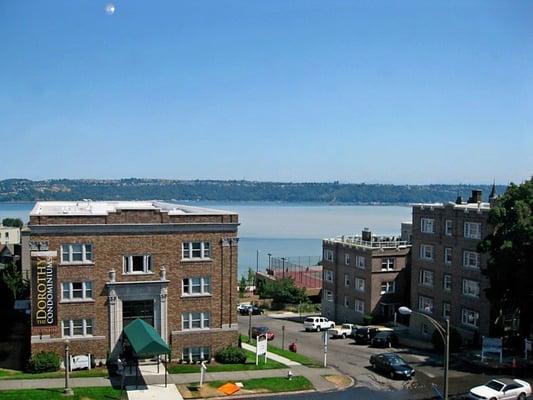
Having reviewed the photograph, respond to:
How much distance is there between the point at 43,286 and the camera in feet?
126

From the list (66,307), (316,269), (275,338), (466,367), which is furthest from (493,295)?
(316,269)

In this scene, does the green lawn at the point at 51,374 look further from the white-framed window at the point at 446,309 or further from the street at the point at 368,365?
the white-framed window at the point at 446,309

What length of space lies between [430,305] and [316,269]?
5650cm

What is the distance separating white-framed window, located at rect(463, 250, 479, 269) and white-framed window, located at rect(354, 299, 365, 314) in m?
13.2

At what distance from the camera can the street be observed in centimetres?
3747

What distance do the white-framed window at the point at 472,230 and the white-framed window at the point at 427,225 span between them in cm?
445

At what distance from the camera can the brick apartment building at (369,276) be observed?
2446 inches

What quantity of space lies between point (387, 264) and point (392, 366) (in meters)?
23.5

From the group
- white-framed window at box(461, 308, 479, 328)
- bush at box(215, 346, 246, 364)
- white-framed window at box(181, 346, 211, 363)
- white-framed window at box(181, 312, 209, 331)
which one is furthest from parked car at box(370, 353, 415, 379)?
white-framed window at box(461, 308, 479, 328)

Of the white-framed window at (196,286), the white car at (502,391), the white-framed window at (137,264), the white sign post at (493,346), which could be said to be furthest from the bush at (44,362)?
the white sign post at (493,346)

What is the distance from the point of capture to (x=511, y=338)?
4894 centimetres

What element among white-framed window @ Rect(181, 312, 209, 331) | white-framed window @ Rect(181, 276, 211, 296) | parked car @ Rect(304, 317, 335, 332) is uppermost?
white-framed window @ Rect(181, 276, 211, 296)

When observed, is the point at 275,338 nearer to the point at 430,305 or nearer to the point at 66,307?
the point at 430,305

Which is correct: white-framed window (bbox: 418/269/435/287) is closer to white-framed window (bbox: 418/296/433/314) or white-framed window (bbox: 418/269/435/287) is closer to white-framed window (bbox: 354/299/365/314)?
white-framed window (bbox: 418/296/433/314)
